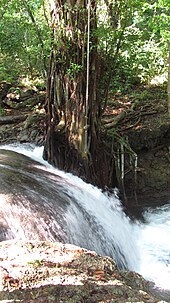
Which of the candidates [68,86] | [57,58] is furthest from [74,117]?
[57,58]

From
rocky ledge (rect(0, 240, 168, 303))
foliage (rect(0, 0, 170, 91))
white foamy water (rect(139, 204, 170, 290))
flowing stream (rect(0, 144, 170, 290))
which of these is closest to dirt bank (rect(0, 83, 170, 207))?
white foamy water (rect(139, 204, 170, 290))

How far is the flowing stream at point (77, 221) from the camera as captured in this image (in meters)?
3.15

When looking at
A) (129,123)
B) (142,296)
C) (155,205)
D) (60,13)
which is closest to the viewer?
(142,296)

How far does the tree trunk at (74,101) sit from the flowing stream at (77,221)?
43cm

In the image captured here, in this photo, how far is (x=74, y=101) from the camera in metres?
5.74

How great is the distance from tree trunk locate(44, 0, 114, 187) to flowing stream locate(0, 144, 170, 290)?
1.40ft

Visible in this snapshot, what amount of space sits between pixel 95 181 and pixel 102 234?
83.1 inches

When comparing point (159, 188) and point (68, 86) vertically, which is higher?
point (68, 86)

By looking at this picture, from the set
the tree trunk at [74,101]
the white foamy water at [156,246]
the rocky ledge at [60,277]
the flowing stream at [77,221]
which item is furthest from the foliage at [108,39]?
the rocky ledge at [60,277]

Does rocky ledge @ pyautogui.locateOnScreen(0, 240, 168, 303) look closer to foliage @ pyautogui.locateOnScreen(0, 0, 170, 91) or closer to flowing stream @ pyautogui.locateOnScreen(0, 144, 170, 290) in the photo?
flowing stream @ pyautogui.locateOnScreen(0, 144, 170, 290)

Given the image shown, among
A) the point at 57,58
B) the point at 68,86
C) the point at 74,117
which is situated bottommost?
the point at 74,117

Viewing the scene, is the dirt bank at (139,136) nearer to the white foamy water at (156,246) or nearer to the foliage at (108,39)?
the white foamy water at (156,246)

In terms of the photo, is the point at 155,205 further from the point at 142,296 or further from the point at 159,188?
the point at 142,296

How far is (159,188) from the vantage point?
687 cm
